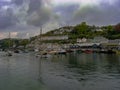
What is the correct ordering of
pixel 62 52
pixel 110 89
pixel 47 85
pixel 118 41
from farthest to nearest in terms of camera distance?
pixel 118 41 < pixel 62 52 < pixel 47 85 < pixel 110 89

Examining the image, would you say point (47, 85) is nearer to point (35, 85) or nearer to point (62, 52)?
point (35, 85)

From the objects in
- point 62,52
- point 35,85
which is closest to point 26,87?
point 35,85

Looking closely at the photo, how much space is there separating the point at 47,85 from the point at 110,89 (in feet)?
27.2

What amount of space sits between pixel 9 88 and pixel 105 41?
169 metres

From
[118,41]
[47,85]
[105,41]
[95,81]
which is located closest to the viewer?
[47,85]

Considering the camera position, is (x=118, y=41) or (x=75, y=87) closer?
(x=75, y=87)

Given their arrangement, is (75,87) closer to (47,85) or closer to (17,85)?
(47,85)

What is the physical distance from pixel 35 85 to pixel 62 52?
103797 mm

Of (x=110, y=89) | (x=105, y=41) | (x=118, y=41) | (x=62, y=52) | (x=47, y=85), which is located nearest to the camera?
(x=110, y=89)

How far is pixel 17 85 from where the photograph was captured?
37094mm

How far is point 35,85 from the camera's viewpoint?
1454 inches

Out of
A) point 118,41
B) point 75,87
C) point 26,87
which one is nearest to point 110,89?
point 75,87

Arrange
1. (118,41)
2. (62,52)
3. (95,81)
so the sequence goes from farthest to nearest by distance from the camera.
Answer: (118,41)
(62,52)
(95,81)

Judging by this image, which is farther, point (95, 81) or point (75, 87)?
point (95, 81)
